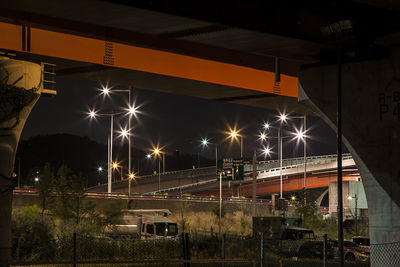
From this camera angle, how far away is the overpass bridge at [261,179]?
9281 cm

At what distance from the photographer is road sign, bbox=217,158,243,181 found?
56531 millimetres

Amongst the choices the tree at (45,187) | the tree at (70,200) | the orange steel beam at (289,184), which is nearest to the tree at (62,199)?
the tree at (70,200)

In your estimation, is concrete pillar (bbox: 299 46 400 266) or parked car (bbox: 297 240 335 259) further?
parked car (bbox: 297 240 335 259)

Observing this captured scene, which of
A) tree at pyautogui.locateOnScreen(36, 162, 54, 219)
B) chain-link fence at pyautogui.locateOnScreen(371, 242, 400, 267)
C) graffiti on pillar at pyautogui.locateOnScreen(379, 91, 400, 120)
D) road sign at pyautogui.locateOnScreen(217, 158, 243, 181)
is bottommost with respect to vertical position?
chain-link fence at pyautogui.locateOnScreen(371, 242, 400, 267)

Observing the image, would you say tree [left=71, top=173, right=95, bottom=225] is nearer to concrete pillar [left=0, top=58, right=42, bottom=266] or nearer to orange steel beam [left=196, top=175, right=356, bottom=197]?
concrete pillar [left=0, top=58, right=42, bottom=266]

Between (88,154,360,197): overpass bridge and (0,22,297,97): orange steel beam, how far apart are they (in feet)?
214

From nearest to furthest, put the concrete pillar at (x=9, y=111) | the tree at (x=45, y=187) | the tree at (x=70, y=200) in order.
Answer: the concrete pillar at (x=9, y=111) < the tree at (x=70, y=200) < the tree at (x=45, y=187)

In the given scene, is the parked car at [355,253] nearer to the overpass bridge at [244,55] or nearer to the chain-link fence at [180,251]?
the chain-link fence at [180,251]

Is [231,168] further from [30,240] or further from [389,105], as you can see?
[389,105]

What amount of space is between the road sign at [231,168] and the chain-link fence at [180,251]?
22392 mm

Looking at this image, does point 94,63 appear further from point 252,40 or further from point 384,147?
point 384,147

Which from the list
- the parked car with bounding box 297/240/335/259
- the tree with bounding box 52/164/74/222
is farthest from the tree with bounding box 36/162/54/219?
the parked car with bounding box 297/240/335/259

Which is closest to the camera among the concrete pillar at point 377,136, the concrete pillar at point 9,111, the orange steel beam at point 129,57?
the concrete pillar at point 377,136

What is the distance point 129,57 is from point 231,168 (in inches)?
1400
